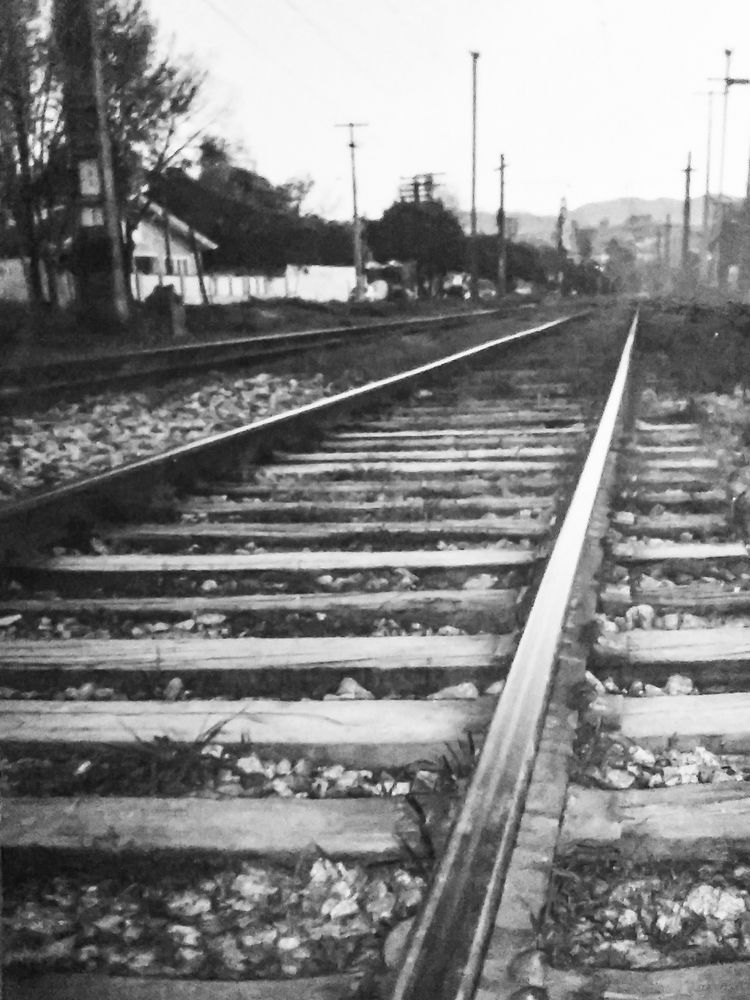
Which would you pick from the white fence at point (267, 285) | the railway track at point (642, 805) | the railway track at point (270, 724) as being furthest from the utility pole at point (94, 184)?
the white fence at point (267, 285)

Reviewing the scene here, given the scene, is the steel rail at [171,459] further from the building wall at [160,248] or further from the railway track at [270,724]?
the building wall at [160,248]

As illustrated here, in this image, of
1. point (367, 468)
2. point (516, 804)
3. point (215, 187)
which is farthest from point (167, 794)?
point (215, 187)

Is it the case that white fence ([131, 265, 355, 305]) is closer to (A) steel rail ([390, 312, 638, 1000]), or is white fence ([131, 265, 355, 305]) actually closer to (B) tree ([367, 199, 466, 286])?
(B) tree ([367, 199, 466, 286])

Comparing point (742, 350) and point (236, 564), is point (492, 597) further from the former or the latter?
point (742, 350)

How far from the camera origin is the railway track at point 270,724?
1.53 metres

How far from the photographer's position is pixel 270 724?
220 centimetres

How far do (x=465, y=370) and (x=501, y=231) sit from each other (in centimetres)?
5012

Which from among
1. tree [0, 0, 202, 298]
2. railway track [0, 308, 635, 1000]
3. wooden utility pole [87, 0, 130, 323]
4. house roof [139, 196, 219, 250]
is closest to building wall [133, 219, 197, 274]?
house roof [139, 196, 219, 250]

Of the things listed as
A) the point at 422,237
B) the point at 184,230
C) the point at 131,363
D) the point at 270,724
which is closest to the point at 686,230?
the point at 422,237

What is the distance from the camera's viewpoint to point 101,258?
15492mm

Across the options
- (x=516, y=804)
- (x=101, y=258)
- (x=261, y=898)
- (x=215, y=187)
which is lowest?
(x=261, y=898)

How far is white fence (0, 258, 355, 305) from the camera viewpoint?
1495 inches

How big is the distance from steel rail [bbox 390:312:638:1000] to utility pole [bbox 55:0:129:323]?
14.0 m

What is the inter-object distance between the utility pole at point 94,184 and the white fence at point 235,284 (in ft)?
64.1
